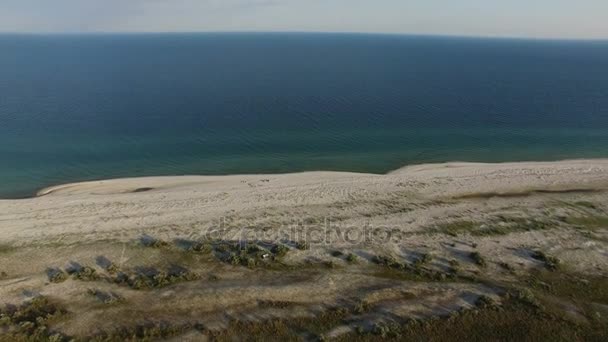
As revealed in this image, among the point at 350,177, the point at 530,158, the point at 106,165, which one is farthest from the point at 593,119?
the point at 106,165

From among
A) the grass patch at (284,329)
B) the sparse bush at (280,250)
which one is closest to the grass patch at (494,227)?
the sparse bush at (280,250)

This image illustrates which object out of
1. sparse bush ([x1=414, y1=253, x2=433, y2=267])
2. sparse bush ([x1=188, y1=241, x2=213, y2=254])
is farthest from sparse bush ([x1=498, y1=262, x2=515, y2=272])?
sparse bush ([x1=188, y1=241, x2=213, y2=254])

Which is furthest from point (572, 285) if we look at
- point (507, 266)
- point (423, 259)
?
point (423, 259)

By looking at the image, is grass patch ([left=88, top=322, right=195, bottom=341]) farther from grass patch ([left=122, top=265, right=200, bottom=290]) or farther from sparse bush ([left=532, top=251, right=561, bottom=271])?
sparse bush ([left=532, top=251, right=561, bottom=271])

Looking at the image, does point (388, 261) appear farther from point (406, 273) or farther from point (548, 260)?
point (548, 260)

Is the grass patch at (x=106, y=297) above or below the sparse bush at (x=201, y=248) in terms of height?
below

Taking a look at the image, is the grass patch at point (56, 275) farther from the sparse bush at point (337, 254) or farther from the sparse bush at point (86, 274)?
the sparse bush at point (337, 254)

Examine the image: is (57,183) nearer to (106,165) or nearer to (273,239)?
(106,165)

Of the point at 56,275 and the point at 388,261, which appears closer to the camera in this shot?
the point at 56,275
